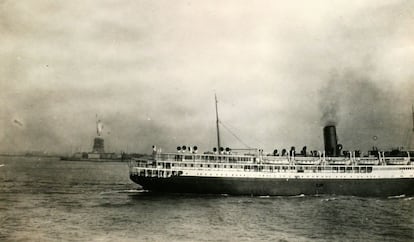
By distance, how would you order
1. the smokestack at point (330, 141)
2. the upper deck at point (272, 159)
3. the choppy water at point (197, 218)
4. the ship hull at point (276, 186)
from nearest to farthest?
the choppy water at point (197, 218)
the ship hull at point (276, 186)
the upper deck at point (272, 159)
the smokestack at point (330, 141)

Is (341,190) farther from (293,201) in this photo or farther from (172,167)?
(172,167)

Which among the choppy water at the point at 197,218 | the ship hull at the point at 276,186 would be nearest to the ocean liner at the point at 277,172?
the ship hull at the point at 276,186

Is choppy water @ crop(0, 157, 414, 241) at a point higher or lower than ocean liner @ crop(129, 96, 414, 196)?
lower

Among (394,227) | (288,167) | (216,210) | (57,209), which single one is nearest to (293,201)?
(288,167)

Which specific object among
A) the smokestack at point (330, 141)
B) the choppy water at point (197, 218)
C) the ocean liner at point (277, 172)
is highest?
the smokestack at point (330, 141)

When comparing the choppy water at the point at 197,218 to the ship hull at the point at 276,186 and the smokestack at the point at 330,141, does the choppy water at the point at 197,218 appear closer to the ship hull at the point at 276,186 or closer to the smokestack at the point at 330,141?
the ship hull at the point at 276,186

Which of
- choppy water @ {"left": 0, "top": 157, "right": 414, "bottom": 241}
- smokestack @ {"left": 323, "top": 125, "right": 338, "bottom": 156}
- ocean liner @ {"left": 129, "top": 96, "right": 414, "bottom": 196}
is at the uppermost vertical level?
smokestack @ {"left": 323, "top": 125, "right": 338, "bottom": 156}

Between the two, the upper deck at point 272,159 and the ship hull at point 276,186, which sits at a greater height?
the upper deck at point 272,159

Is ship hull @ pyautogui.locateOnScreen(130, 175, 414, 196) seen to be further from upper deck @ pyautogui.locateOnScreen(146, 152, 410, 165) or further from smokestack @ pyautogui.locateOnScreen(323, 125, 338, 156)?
smokestack @ pyautogui.locateOnScreen(323, 125, 338, 156)

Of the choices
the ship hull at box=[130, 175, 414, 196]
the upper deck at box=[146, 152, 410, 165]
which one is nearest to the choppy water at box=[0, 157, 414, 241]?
the ship hull at box=[130, 175, 414, 196]
